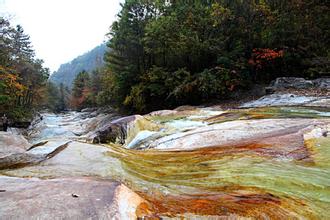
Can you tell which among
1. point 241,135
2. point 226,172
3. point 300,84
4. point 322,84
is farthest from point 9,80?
point 226,172

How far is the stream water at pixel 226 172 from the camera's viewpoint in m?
2.26

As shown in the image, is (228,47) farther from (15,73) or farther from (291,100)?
(15,73)

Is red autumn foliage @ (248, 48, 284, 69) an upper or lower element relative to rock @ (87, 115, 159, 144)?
upper

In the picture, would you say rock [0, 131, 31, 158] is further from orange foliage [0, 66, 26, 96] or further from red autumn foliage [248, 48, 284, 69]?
orange foliage [0, 66, 26, 96]

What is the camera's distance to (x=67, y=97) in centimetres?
8550

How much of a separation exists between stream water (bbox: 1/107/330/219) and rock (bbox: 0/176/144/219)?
172 mm

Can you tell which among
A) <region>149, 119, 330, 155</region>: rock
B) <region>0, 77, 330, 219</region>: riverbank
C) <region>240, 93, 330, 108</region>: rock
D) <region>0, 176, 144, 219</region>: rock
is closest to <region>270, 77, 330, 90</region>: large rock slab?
<region>240, 93, 330, 108</region>: rock

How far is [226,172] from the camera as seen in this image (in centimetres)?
328

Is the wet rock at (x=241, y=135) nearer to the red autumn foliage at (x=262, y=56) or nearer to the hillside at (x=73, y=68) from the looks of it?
the red autumn foliage at (x=262, y=56)

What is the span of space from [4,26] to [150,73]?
1128 cm

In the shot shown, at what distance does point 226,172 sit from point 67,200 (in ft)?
6.12

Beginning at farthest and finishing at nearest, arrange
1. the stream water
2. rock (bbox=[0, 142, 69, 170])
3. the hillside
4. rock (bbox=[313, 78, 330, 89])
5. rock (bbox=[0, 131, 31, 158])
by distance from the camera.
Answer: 1. the hillside
2. rock (bbox=[313, 78, 330, 89])
3. rock (bbox=[0, 131, 31, 158])
4. rock (bbox=[0, 142, 69, 170])
5. the stream water

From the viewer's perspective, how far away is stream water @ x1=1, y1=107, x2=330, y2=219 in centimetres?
226

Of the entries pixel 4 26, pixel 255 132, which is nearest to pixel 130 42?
pixel 4 26
